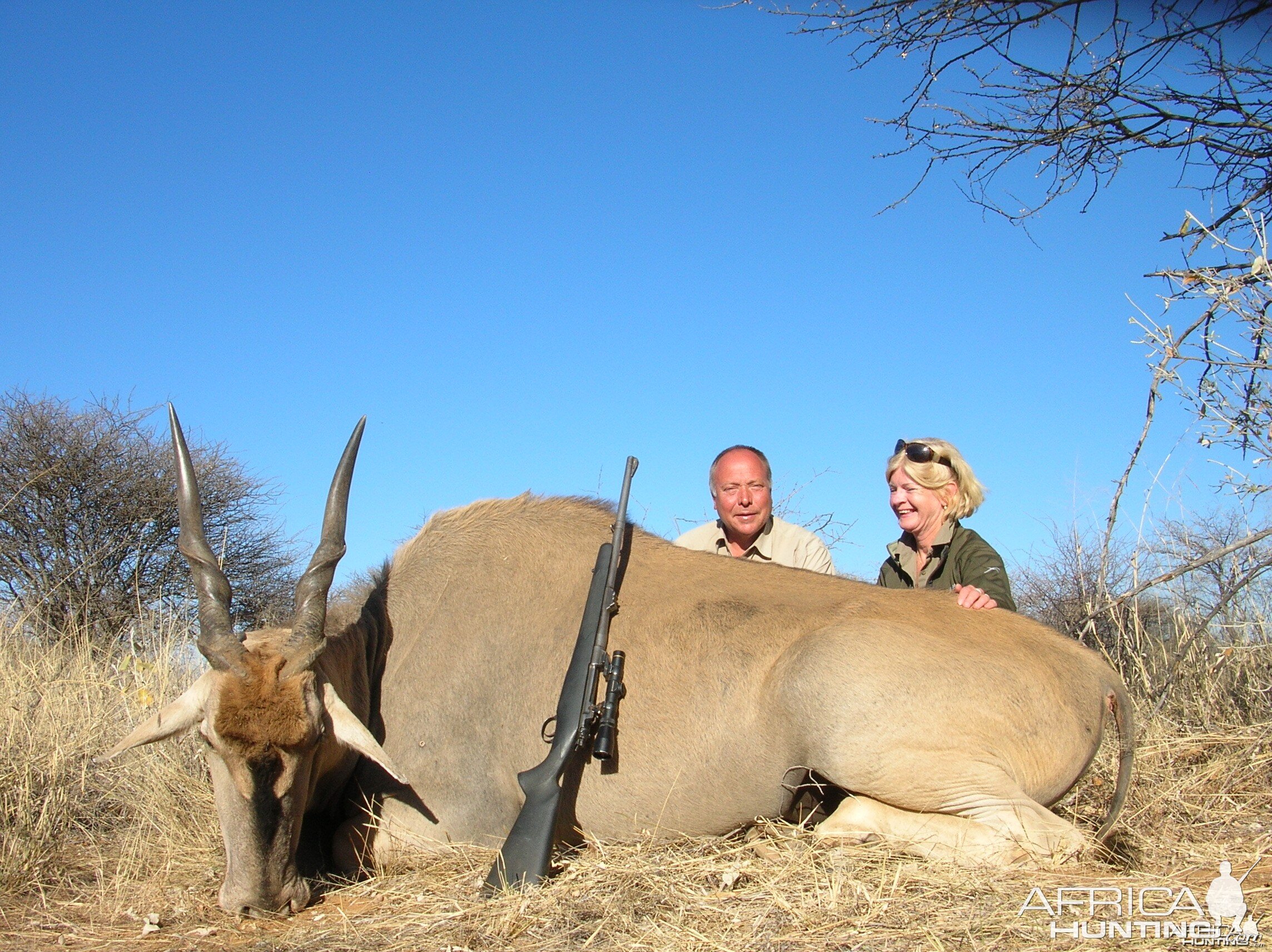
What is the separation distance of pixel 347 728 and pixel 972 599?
255cm

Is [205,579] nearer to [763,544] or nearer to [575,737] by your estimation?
[575,737]

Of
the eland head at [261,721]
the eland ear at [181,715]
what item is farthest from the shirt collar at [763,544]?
the eland ear at [181,715]

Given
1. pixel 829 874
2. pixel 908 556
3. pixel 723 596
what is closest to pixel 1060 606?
pixel 908 556

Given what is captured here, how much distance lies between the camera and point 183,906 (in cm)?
381

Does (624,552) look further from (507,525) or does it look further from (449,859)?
(449,859)

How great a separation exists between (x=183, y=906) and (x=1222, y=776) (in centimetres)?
444

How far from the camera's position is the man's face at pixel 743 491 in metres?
6.11

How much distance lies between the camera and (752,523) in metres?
6.19

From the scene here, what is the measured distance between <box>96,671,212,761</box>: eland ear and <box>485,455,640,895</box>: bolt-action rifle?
1.18 metres

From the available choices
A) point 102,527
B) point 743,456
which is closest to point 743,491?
point 743,456

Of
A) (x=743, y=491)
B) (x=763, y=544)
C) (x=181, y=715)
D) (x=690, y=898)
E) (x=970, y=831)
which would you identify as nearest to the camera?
(x=690, y=898)

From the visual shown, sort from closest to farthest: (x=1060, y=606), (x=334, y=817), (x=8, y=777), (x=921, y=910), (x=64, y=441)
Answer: (x=921, y=910) < (x=334, y=817) < (x=8, y=777) < (x=1060, y=606) < (x=64, y=441)

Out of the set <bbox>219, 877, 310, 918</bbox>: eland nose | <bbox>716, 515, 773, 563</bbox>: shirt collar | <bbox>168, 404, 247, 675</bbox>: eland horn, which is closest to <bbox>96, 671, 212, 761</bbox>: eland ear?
<bbox>168, 404, 247, 675</bbox>: eland horn

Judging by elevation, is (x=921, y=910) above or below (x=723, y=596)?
below
